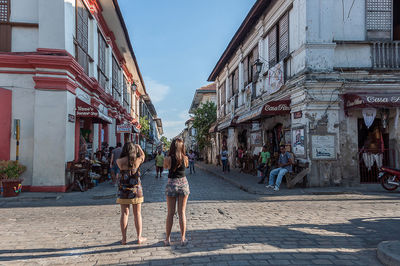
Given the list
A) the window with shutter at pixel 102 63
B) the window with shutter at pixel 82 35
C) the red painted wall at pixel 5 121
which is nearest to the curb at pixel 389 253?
the red painted wall at pixel 5 121

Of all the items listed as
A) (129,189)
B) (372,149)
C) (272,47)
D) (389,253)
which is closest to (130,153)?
(129,189)

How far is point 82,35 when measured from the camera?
1207 cm

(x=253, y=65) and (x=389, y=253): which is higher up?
(x=253, y=65)

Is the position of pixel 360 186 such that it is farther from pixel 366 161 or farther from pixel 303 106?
pixel 303 106

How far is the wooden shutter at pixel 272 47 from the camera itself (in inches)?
527

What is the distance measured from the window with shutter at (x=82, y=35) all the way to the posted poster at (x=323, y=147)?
9203 millimetres

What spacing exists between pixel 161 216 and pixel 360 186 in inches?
296

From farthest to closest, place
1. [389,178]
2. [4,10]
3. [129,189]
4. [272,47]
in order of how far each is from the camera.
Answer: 1. [272,47]
2. [4,10]
3. [389,178]
4. [129,189]

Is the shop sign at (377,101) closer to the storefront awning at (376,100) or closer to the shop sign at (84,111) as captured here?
the storefront awning at (376,100)

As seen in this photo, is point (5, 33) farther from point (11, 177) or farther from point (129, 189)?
point (129, 189)

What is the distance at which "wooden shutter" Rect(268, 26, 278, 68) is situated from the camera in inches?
527

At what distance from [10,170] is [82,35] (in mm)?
6018

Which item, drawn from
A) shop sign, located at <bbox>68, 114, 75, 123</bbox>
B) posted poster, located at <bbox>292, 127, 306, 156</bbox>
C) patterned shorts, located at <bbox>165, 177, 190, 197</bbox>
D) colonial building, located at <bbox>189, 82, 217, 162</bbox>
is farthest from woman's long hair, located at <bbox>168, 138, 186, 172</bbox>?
colonial building, located at <bbox>189, 82, 217, 162</bbox>

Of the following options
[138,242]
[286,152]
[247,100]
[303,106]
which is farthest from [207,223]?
[247,100]
